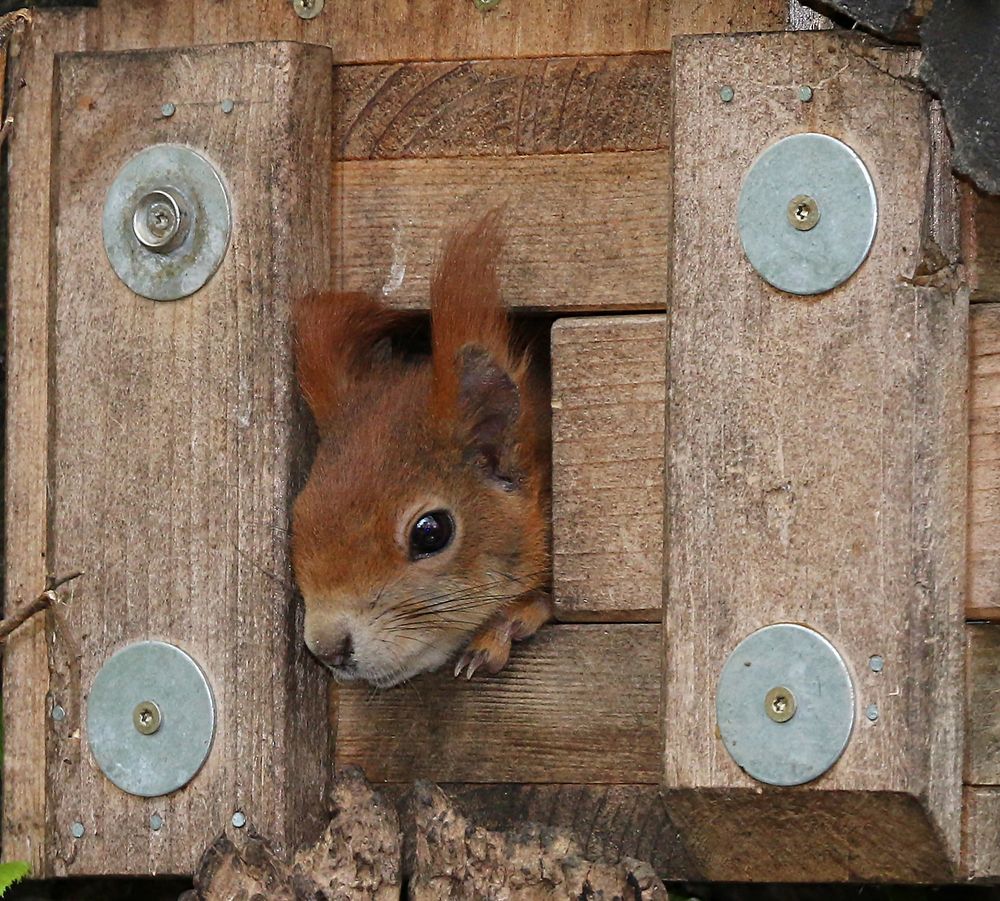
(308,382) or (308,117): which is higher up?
(308,117)

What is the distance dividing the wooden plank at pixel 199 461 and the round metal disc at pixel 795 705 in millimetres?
753

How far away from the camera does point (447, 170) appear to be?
10.6 feet

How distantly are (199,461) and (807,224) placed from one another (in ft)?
3.52

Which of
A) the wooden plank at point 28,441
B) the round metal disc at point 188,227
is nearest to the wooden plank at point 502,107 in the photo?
the round metal disc at point 188,227

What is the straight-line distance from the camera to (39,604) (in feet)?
10.5

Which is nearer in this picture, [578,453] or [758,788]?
[758,788]

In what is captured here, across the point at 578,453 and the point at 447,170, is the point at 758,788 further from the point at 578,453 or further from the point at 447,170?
the point at 447,170

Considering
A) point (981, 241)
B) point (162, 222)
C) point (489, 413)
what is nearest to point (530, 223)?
point (489, 413)

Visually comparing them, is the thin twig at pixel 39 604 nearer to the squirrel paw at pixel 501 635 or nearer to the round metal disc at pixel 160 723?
the round metal disc at pixel 160 723

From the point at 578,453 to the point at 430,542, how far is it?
1.10 feet

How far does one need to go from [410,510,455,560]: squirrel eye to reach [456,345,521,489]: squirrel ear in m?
0.13

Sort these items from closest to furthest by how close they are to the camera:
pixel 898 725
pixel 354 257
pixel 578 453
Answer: pixel 898 725 → pixel 578 453 → pixel 354 257

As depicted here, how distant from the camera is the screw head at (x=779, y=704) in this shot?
2.80 m

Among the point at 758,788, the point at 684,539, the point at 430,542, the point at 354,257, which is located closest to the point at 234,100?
the point at 354,257
